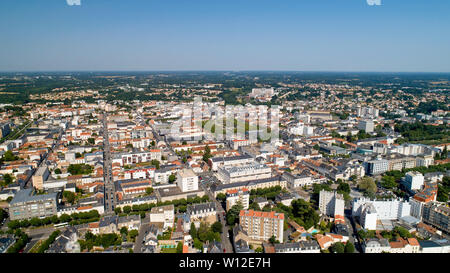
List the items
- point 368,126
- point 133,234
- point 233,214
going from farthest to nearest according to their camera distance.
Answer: point 368,126 → point 233,214 → point 133,234

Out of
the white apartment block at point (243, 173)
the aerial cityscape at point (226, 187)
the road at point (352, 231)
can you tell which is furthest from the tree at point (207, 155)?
the road at point (352, 231)

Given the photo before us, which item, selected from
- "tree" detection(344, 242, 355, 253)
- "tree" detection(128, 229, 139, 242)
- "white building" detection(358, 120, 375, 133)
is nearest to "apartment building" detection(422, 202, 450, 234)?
"tree" detection(344, 242, 355, 253)

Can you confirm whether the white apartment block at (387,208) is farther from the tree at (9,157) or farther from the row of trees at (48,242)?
the tree at (9,157)

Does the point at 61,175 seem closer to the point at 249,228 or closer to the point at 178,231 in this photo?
the point at 178,231

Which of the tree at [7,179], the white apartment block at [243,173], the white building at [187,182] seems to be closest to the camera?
the white building at [187,182]

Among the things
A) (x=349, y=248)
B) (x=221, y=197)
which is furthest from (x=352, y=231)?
(x=221, y=197)

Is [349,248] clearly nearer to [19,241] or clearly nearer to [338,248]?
[338,248]

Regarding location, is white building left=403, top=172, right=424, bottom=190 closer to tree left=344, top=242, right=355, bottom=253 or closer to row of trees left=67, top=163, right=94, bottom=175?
tree left=344, top=242, right=355, bottom=253
